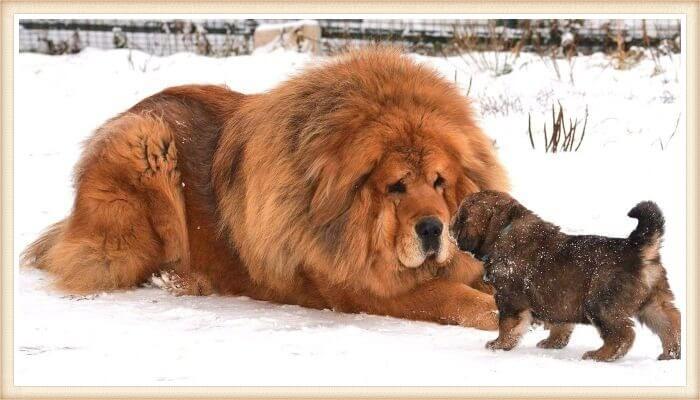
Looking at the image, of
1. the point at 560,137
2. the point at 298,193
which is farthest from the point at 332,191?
the point at 560,137

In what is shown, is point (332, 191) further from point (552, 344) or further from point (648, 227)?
point (648, 227)

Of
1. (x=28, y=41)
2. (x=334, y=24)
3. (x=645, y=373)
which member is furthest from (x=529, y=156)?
(x=28, y=41)

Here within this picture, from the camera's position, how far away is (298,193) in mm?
5391

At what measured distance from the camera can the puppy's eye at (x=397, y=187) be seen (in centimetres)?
499

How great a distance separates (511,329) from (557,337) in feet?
0.88

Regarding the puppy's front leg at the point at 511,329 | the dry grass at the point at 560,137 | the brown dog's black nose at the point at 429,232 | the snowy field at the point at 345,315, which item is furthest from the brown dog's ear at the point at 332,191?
the dry grass at the point at 560,137

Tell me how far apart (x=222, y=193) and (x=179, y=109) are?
0.81 meters

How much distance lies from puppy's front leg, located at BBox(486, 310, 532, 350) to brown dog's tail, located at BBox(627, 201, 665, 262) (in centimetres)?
64

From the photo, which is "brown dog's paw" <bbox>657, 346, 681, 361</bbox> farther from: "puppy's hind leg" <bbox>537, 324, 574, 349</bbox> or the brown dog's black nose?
the brown dog's black nose

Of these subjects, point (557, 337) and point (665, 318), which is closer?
point (665, 318)

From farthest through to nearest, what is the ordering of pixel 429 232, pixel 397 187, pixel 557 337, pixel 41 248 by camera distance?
pixel 41 248 < pixel 397 187 < pixel 429 232 < pixel 557 337

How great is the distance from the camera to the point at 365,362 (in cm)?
422

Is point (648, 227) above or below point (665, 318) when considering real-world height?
above

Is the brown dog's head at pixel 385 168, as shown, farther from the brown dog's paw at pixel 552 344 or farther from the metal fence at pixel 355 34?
the metal fence at pixel 355 34
